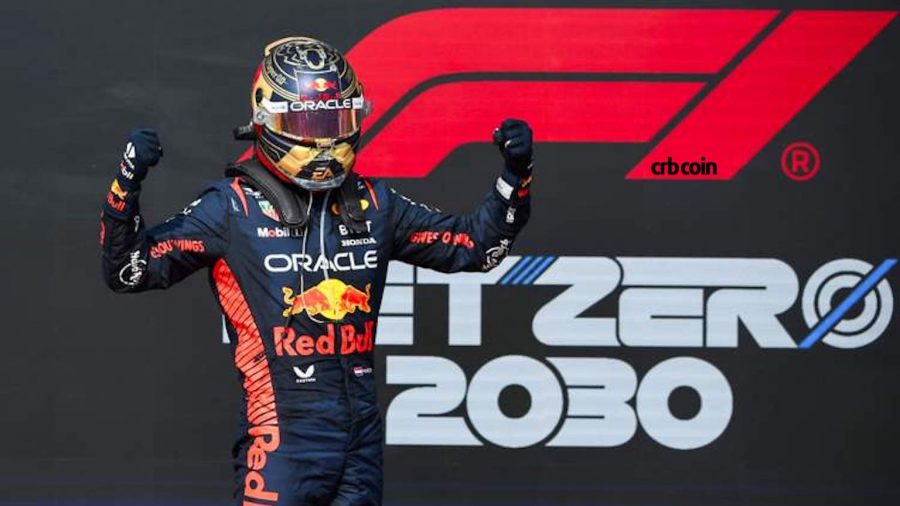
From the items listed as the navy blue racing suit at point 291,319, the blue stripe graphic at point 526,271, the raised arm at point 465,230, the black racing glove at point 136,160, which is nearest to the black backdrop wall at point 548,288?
the blue stripe graphic at point 526,271

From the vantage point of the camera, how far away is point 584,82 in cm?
442

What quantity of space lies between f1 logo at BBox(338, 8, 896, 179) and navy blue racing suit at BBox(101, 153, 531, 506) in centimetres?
111

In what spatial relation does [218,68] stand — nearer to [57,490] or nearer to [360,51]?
[360,51]

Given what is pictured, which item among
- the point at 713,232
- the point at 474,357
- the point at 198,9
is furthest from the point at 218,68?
the point at 713,232

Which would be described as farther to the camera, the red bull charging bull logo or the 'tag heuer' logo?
the 'tag heuer' logo

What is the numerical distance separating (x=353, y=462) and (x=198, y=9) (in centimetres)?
170

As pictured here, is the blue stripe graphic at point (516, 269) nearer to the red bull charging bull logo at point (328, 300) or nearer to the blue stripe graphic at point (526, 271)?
the blue stripe graphic at point (526, 271)

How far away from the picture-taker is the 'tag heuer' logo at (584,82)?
14.5 feet

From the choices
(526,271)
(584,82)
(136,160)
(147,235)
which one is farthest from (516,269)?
(136,160)

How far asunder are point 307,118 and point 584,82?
1.34 meters

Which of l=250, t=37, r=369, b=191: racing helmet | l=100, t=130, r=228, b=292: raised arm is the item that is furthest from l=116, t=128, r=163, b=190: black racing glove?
l=250, t=37, r=369, b=191: racing helmet

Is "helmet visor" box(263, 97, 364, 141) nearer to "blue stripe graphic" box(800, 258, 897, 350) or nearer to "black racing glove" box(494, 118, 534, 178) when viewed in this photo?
"black racing glove" box(494, 118, 534, 178)

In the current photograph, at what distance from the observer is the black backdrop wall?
440 centimetres

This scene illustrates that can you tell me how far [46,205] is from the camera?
4406 mm
